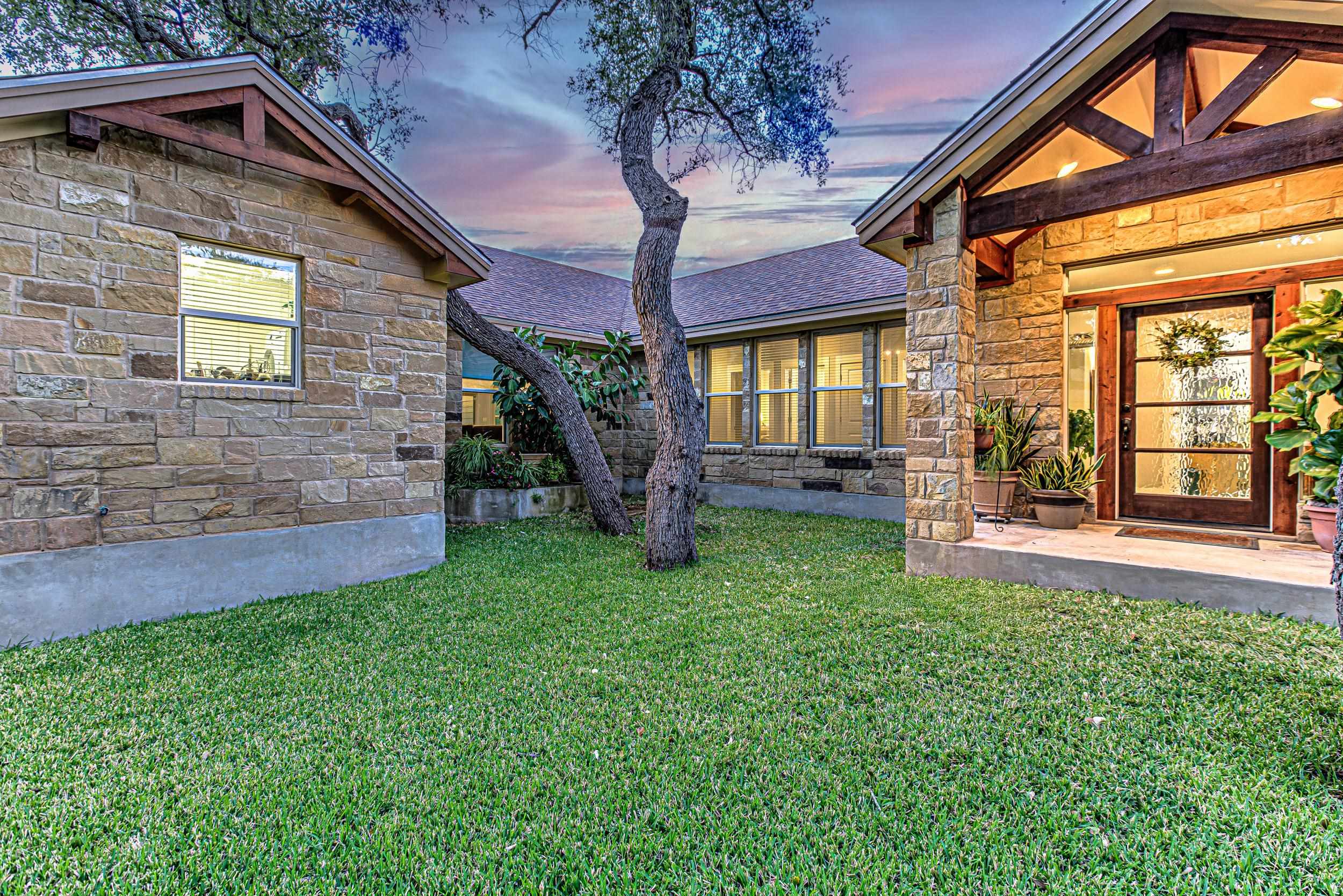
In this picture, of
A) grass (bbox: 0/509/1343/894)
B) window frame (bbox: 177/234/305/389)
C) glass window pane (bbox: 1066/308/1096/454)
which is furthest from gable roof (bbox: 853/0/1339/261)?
window frame (bbox: 177/234/305/389)

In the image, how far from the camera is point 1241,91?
3764 mm

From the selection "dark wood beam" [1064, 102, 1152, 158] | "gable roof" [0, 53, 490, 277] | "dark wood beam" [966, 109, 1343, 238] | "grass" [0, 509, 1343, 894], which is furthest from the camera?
"dark wood beam" [1064, 102, 1152, 158]

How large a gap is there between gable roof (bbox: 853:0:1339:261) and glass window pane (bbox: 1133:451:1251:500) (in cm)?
349

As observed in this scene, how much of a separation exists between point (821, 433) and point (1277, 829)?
741 cm

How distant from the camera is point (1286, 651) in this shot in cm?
328

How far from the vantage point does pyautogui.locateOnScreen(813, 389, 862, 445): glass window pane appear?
883 cm

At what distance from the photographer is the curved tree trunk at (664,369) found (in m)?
5.86

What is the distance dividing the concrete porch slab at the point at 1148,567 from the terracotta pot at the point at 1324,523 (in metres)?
0.16

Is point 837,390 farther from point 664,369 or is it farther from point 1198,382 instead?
point 1198,382

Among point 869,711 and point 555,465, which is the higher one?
point 555,465

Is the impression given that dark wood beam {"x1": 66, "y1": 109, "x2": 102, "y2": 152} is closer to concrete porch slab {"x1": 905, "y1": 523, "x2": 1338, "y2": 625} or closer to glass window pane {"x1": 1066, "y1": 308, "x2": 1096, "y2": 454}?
concrete porch slab {"x1": 905, "y1": 523, "x2": 1338, "y2": 625}

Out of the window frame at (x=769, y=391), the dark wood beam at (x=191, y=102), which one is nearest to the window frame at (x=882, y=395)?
the window frame at (x=769, y=391)

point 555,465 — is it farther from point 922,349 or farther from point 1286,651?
point 1286,651

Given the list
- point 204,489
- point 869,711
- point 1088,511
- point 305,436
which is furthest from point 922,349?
point 204,489
